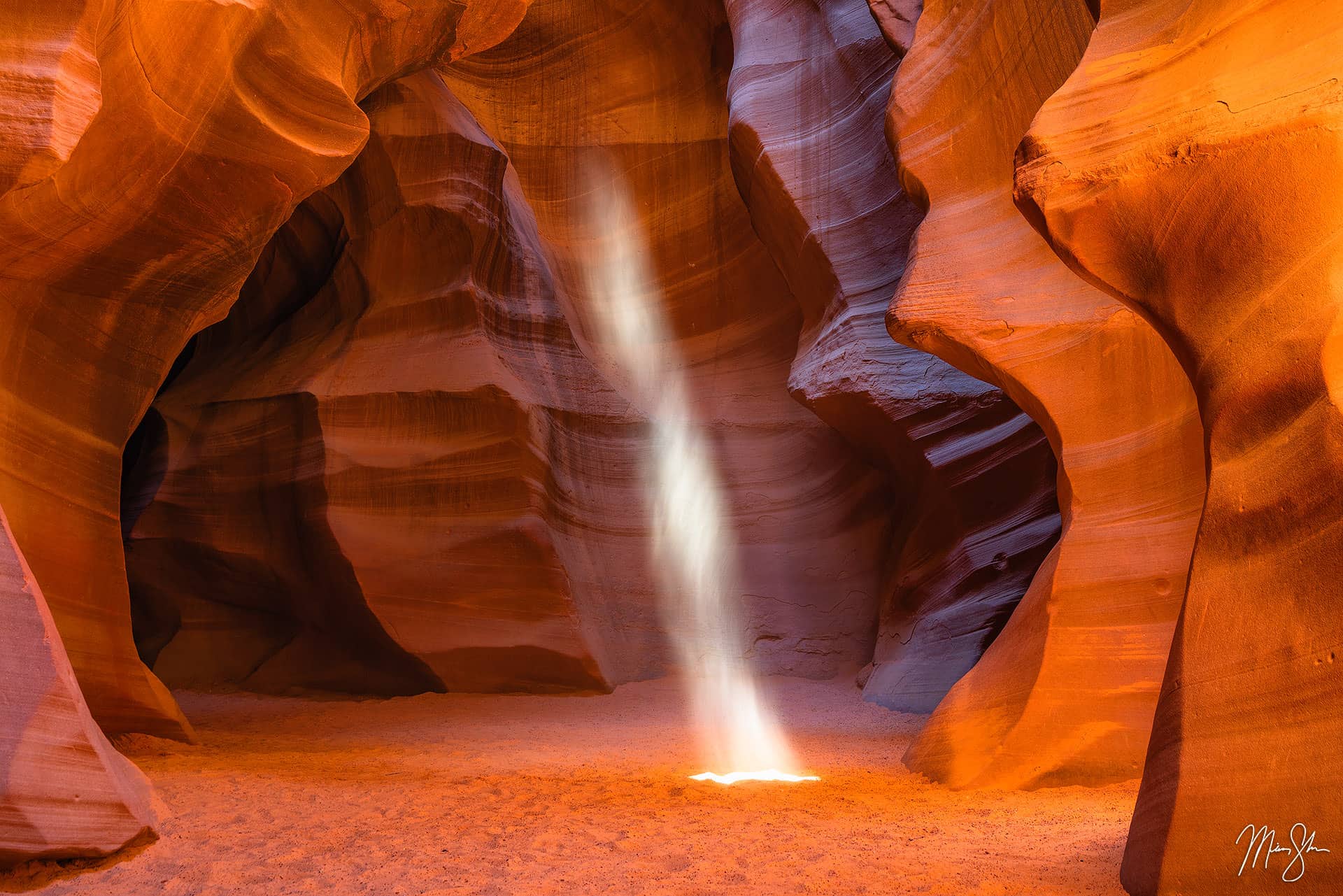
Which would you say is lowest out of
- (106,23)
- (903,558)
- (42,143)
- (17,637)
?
(903,558)

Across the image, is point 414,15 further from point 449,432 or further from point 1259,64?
point 1259,64

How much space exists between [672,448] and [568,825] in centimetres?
646

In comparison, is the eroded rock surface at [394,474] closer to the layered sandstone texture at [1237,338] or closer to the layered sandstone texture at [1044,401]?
the layered sandstone texture at [1044,401]

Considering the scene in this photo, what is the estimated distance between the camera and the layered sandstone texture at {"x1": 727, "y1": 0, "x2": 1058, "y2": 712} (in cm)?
789

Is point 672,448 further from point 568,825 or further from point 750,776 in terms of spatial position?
point 568,825

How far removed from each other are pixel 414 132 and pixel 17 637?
6.58 meters

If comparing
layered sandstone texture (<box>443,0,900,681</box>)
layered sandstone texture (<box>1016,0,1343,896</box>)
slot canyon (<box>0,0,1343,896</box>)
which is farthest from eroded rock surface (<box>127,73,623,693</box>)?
layered sandstone texture (<box>1016,0,1343,896</box>)

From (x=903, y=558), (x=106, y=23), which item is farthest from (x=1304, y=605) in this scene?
(x=903, y=558)

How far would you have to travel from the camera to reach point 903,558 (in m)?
9.20

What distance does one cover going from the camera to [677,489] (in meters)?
10.3

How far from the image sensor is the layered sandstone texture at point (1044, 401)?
4.99 m
